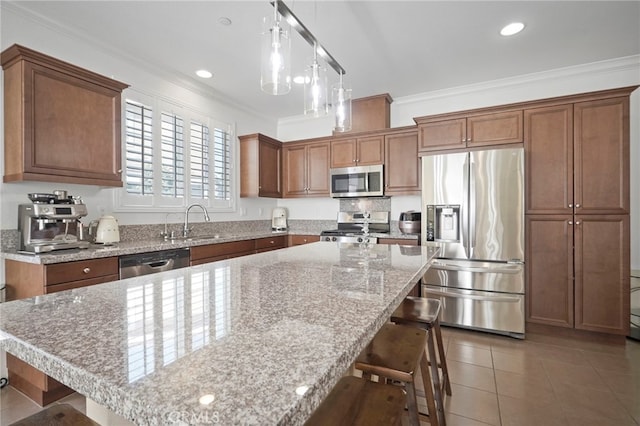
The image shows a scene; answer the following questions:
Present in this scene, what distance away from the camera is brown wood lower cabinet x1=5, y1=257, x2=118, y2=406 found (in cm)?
188

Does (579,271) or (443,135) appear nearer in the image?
(579,271)

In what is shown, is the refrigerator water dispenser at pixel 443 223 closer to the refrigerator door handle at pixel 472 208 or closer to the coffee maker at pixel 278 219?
the refrigerator door handle at pixel 472 208

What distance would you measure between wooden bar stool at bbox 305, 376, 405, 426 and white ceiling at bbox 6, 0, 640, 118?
2.46 m

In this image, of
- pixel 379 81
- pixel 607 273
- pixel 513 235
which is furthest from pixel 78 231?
pixel 607 273

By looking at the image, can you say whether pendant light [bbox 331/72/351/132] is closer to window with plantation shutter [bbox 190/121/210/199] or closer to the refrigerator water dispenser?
the refrigerator water dispenser

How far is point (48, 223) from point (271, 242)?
7.46ft

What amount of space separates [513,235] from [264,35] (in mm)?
2752

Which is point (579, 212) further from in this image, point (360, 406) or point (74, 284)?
point (74, 284)

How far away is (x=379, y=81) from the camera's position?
11.8 ft

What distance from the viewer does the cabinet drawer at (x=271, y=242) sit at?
3.77 meters

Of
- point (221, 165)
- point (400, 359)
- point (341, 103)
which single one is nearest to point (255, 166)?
point (221, 165)

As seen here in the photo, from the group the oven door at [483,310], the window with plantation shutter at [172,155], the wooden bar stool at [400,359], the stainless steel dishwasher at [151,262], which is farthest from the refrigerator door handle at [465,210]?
the window with plantation shutter at [172,155]

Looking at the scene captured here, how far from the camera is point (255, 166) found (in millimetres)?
4199

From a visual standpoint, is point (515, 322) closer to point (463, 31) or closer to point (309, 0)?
point (463, 31)
